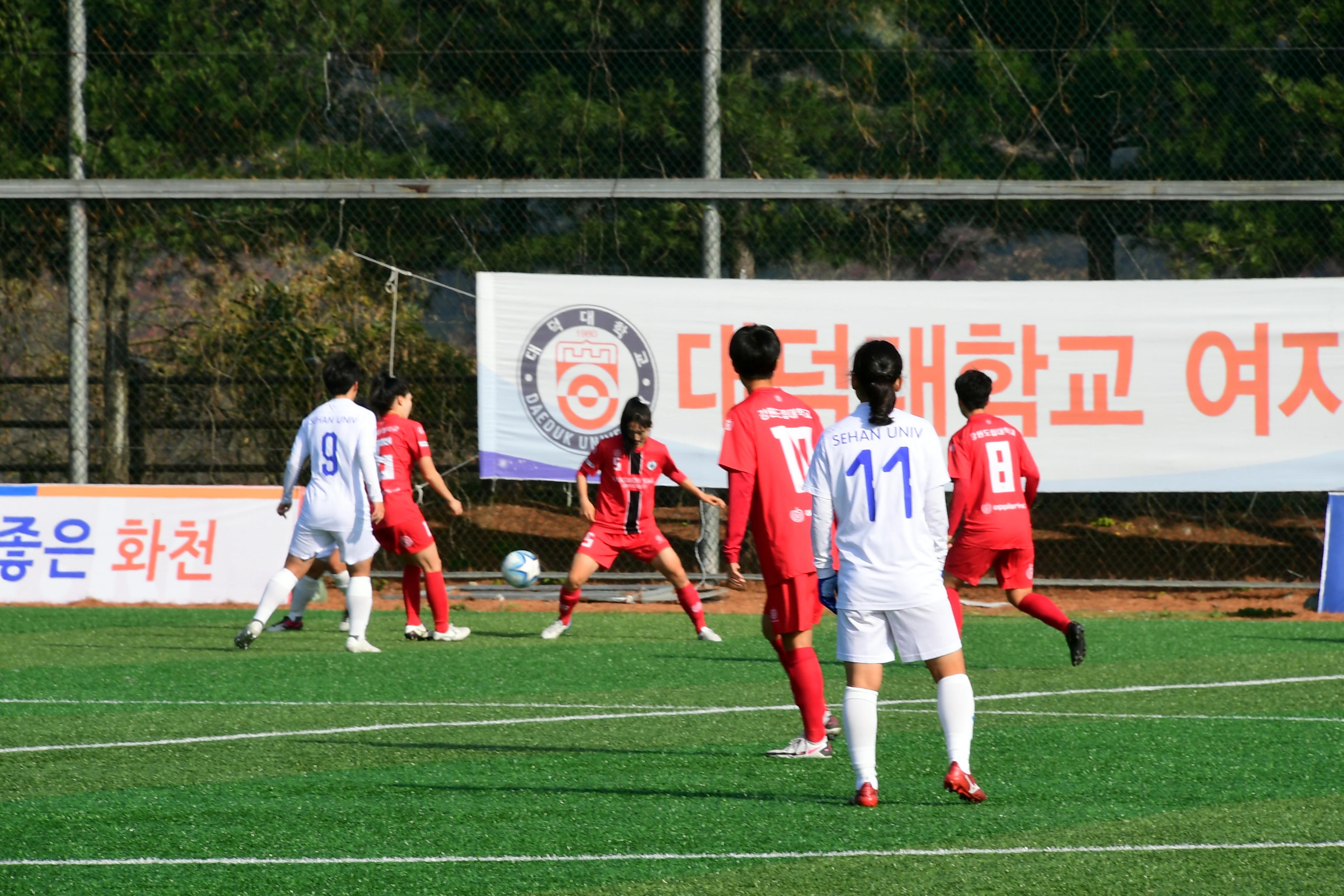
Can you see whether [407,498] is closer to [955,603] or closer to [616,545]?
[616,545]

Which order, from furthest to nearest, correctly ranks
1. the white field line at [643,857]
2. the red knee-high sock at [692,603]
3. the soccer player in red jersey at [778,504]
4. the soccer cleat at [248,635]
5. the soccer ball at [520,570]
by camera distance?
the soccer ball at [520,570] < the red knee-high sock at [692,603] < the soccer cleat at [248,635] < the soccer player in red jersey at [778,504] < the white field line at [643,857]

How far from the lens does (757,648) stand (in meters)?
10.7

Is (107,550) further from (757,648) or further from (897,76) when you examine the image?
(897,76)

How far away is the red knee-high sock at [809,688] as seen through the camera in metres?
6.28

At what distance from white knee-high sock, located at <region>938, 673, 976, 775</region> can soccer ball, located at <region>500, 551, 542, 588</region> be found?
282 inches

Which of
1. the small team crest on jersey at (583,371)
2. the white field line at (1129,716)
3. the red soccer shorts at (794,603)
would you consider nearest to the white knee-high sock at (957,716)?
the red soccer shorts at (794,603)

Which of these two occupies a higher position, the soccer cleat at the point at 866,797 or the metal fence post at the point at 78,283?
the metal fence post at the point at 78,283

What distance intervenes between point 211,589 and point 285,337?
→ 2.86m

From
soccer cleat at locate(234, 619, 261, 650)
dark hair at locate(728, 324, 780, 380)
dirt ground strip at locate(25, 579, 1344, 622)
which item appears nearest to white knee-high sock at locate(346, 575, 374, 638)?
soccer cleat at locate(234, 619, 261, 650)

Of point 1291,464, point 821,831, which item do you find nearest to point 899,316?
point 1291,464

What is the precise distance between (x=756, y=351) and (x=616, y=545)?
17.0 ft

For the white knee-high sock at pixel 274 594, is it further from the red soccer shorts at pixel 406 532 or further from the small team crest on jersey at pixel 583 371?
the small team crest on jersey at pixel 583 371

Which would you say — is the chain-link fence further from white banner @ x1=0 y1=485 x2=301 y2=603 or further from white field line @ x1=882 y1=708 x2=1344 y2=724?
white field line @ x1=882 y1=708 x2=1344 y2=724

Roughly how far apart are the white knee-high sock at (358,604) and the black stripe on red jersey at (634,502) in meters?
2.02
